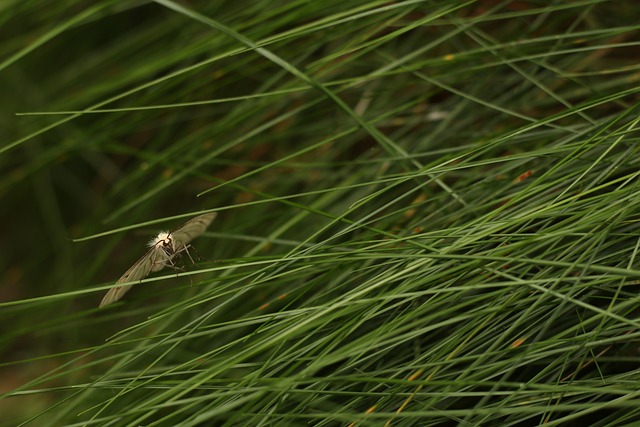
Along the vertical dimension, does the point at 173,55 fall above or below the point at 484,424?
above

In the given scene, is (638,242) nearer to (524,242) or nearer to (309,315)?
(524,242)

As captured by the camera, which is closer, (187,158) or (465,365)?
(465,365)

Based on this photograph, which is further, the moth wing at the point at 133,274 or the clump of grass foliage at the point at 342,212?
the moth wing at the point at 133,274

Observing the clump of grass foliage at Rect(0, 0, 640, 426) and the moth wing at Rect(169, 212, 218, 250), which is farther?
the moth wing at Rect(169, 212, 218, 250)

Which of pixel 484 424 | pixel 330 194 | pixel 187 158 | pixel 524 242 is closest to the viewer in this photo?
pixel 524 242

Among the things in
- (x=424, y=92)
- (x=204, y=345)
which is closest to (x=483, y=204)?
(x=424, y=92)
